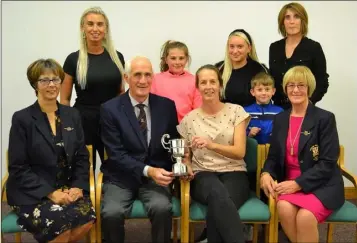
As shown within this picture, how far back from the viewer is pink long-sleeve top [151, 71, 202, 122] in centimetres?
353

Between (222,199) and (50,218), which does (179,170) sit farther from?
(50,218)

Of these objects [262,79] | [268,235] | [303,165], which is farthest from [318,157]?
[262,79]

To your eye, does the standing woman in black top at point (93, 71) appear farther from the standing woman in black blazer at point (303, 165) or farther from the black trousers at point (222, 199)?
the standing woman in black blazer at point (303, 165)

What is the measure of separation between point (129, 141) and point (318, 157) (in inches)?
51.7

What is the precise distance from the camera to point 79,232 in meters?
2.83

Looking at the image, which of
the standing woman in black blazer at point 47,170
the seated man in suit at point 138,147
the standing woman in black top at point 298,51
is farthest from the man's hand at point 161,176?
the standing woman in black top at point 298,51

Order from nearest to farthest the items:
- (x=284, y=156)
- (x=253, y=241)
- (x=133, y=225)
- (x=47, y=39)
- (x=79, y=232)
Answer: (x=79, y=232) → (x=284, y=156) → (x=253, y=241) → (x=133, y=225) → (x=47, y=39)

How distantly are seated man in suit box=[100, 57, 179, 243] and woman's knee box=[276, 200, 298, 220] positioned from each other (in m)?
0.74

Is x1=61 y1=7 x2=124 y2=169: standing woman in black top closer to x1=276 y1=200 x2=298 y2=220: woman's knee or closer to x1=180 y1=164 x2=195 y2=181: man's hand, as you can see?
x1=180 y1=164 x2=195 y2=181: man's hand

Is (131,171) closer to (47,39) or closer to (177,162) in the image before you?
(177,162)

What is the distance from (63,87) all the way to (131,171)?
102cm

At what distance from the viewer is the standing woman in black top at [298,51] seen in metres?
3.54

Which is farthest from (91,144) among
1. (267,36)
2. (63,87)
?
(267,36)

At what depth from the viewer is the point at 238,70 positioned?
11.8 feet
